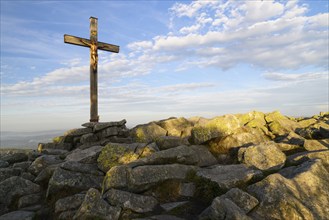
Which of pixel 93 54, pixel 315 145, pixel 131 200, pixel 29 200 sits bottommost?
pixel 29 200

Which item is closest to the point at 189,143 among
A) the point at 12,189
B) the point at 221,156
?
the point at 221,156

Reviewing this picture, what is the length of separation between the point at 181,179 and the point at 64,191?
197 inches

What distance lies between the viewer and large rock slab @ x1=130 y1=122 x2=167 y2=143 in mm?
16922

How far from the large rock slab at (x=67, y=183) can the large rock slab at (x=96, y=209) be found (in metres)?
2.55

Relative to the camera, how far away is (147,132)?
56.7 ft

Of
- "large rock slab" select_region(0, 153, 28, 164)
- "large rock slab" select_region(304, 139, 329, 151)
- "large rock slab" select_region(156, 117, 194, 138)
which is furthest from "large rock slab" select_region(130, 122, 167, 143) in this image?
"large rock slab" select_region(304, 139, 329, 151)

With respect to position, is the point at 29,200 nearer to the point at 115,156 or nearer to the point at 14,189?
the point at 14,189

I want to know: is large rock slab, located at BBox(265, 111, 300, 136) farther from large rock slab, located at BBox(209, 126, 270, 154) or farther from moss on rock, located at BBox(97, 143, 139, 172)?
moss on rock, located at BBox(97, 143, 139, 172)

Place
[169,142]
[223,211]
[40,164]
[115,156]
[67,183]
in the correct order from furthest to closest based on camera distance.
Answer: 1. [169,142]
2. [40,164]
3. [115,156]
4. [67,183]
5. [223,211]

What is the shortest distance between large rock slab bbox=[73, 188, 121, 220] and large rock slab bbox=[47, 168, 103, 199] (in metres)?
2.55

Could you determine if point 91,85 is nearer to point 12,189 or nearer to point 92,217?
point 12,189

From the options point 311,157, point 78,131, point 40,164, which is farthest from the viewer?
point 78,131

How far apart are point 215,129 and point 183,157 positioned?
121 inches

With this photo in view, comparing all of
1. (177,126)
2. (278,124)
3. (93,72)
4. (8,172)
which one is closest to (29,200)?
(8,172)
